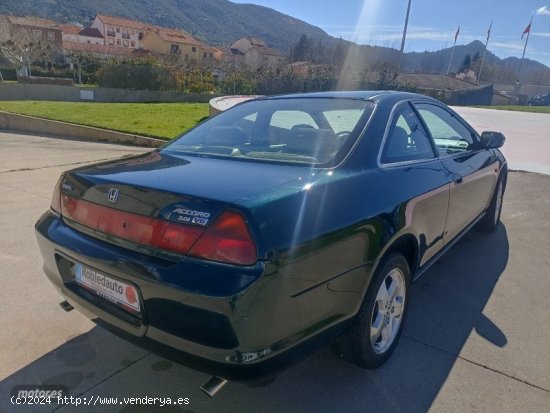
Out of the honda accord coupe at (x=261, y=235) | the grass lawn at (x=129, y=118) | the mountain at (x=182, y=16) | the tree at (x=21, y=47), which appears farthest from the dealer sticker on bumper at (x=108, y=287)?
the mountain at (x=182, y=16)

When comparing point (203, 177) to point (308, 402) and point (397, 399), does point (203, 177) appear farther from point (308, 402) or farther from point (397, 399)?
point (397, 399)

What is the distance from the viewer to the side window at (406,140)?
249 centimetres

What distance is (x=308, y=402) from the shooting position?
2113 mm

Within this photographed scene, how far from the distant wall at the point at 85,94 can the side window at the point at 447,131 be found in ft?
80.0

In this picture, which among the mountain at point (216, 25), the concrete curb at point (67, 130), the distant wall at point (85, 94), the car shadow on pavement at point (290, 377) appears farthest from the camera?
the mountain at point (216, 25)

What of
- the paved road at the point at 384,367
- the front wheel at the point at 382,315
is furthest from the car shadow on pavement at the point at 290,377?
the front wheel at the point at 382,315

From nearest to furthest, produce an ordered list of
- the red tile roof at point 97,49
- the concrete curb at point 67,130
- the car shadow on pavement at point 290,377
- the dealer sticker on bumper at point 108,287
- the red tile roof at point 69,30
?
the dealer sticker on bumper at point 108,287, the car shadow on pavement at point 290,377, the concrete curb at point 67,130, the red tile roof at point 97,49, the red tile roof at point 69,30

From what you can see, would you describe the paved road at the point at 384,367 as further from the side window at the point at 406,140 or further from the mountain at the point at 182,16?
the mountain at the point at 182,16

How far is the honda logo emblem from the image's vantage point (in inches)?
75.9

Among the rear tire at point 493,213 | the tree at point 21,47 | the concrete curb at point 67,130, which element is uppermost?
the tree at point 21,47

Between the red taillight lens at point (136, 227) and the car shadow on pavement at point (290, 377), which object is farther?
→ the car shadow on pavement at point (290, 377)

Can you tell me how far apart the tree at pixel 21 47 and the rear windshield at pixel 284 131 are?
35.9 metres

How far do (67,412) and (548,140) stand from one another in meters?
16.1

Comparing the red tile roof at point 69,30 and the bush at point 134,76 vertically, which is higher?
the red tile roof at point 69,30
